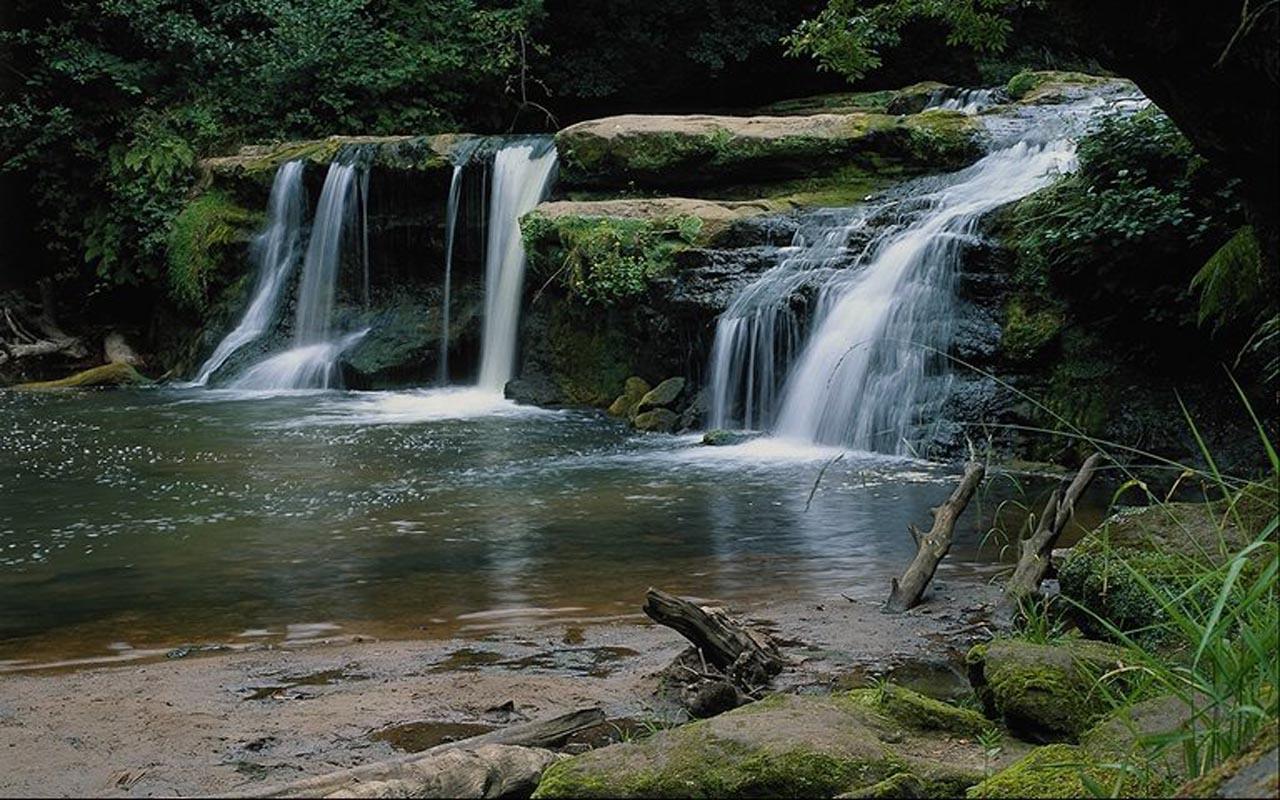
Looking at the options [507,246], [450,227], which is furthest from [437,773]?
[450,227]

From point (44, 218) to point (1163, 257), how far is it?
732 inches

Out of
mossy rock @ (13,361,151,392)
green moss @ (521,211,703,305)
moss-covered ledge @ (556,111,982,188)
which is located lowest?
mossy rock @ (13,361,151,392)

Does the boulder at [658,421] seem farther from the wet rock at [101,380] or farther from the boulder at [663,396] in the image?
the wet rock at [101,380]

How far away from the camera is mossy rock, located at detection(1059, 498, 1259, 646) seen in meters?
5.25

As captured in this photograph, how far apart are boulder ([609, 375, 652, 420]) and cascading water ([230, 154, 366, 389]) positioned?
5121mm

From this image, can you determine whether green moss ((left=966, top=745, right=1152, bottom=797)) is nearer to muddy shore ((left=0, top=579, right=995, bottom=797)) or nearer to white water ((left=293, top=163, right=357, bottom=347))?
muddy shore ((left=0, top=579, right=995, bottom=797))

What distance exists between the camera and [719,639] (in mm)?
5547

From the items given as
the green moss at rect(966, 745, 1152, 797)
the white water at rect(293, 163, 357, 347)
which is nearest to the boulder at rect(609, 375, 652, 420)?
the white water at rect(293, 163, 357, 347)

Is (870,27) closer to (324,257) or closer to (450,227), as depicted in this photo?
(450,227)

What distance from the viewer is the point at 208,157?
21938 mm

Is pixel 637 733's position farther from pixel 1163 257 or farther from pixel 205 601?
pixel 1163 257

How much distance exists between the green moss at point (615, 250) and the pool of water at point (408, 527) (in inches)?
57.5

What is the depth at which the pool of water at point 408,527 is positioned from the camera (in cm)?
734

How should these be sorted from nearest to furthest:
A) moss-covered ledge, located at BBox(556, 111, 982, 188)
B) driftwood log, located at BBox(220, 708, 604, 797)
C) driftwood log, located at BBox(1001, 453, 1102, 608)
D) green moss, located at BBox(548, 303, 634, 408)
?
driftwood log, located at BBox(220, 708, 604, 797) < driftwood log, located at BBox(1001, 453, 1102, 608) < green moss, located at BBox(548, 303, 634, 408) < moss-covered ledge, located at BBox(556, 111, 982, 188)
